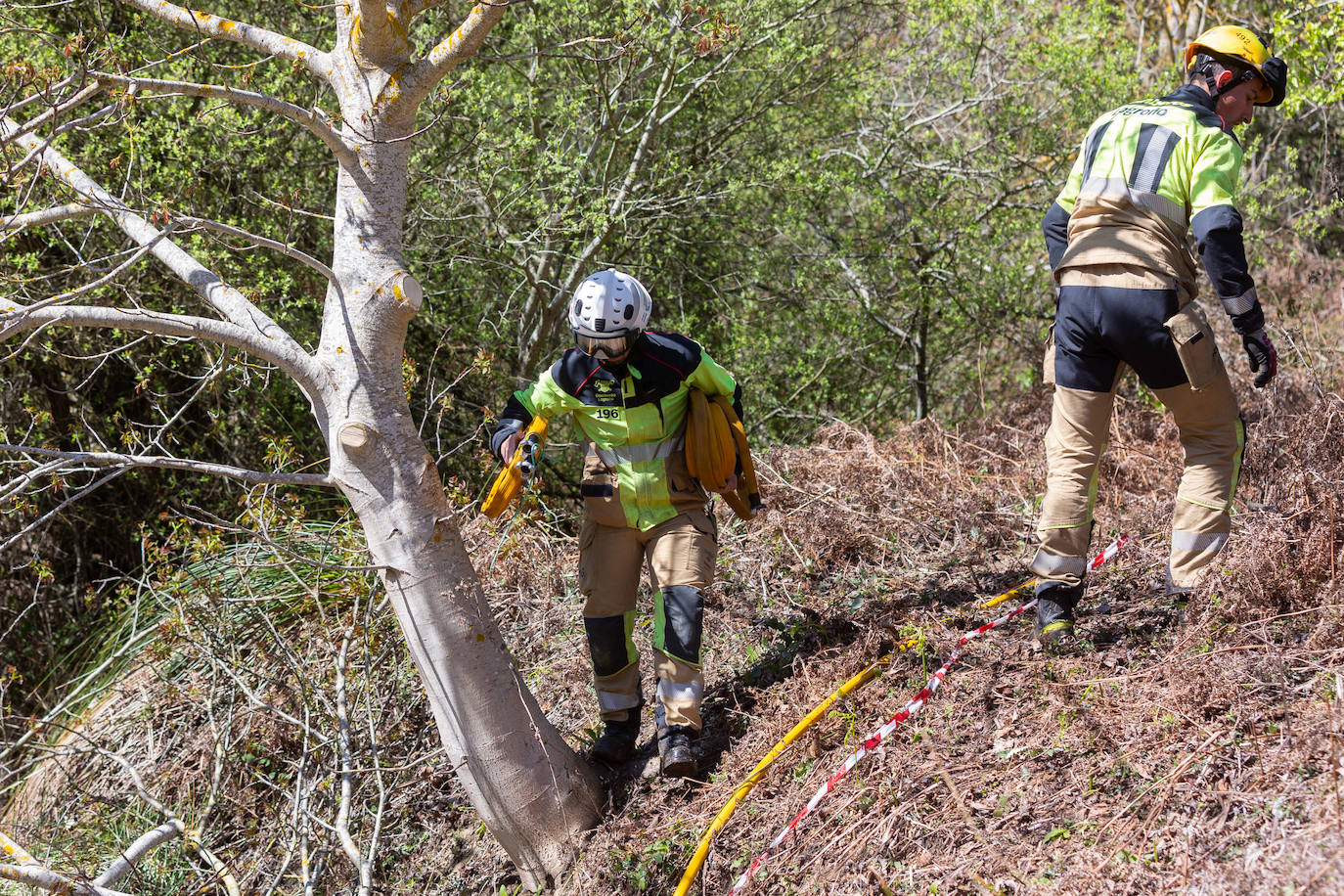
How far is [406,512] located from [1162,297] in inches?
116

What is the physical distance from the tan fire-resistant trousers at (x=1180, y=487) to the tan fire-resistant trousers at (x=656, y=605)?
139cm

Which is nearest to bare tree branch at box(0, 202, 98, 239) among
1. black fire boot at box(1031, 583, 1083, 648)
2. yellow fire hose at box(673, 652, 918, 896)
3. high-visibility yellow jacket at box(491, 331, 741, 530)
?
high-visibility yellow jacket at box(491, 331, 741, 530)

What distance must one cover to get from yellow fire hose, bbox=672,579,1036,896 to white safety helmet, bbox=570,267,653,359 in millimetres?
1639

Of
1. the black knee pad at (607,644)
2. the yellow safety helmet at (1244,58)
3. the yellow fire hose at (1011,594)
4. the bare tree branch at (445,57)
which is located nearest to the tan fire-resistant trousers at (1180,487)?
the yellow fire hose at (1011,594)

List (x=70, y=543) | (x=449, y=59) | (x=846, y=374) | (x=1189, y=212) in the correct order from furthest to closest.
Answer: (x=846, y=374) → (x=70, y=543) → (x=1189, y=212) → (x=449, y=59)

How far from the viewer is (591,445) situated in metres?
4.41

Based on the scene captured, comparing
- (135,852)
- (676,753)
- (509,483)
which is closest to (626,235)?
(509,483)

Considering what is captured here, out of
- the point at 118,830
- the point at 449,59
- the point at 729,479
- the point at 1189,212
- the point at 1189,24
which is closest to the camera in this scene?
the point at 449,59

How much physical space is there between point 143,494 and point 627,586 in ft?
18.4

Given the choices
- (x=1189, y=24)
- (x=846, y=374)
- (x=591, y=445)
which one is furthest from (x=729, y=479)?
(x=1189, y=24)

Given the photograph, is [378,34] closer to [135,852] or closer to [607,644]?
[607,644]

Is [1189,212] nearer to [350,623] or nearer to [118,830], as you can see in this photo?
[350,623]

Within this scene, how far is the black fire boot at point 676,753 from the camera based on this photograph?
4199 millimetres

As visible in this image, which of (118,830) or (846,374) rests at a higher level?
(846,374)
